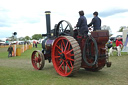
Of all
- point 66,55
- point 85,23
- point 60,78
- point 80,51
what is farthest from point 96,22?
point 60,78

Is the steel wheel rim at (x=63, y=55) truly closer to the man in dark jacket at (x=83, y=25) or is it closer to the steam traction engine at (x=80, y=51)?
the steam traction engine at (x=80, y=51)

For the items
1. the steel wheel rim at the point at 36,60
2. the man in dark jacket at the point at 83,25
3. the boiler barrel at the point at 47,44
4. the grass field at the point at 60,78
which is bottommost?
the grass field at the point at 60,78

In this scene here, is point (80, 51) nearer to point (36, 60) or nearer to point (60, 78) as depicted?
point (60, 78)

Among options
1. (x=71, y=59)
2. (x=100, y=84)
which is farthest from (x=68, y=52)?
(x=100, y=84)

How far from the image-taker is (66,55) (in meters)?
5.42

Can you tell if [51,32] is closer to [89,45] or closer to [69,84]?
[89,45]

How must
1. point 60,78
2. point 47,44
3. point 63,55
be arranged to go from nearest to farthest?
point 60,78 < point 63,55 < point 47,44

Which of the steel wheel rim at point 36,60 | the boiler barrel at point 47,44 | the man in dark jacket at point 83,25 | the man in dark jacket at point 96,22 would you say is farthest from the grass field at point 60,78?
the man in dark jacket at point 96,22

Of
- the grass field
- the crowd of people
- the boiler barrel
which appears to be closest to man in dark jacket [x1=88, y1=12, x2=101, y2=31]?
the crowd of people

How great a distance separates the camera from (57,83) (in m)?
4.63

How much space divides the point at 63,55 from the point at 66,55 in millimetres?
178

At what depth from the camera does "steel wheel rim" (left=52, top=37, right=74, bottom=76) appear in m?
5.36

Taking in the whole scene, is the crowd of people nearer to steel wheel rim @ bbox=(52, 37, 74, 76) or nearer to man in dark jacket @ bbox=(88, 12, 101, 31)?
man in dark jacket @ bbox=(88, 12, 101, 31)

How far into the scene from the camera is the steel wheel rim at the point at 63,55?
536cm
